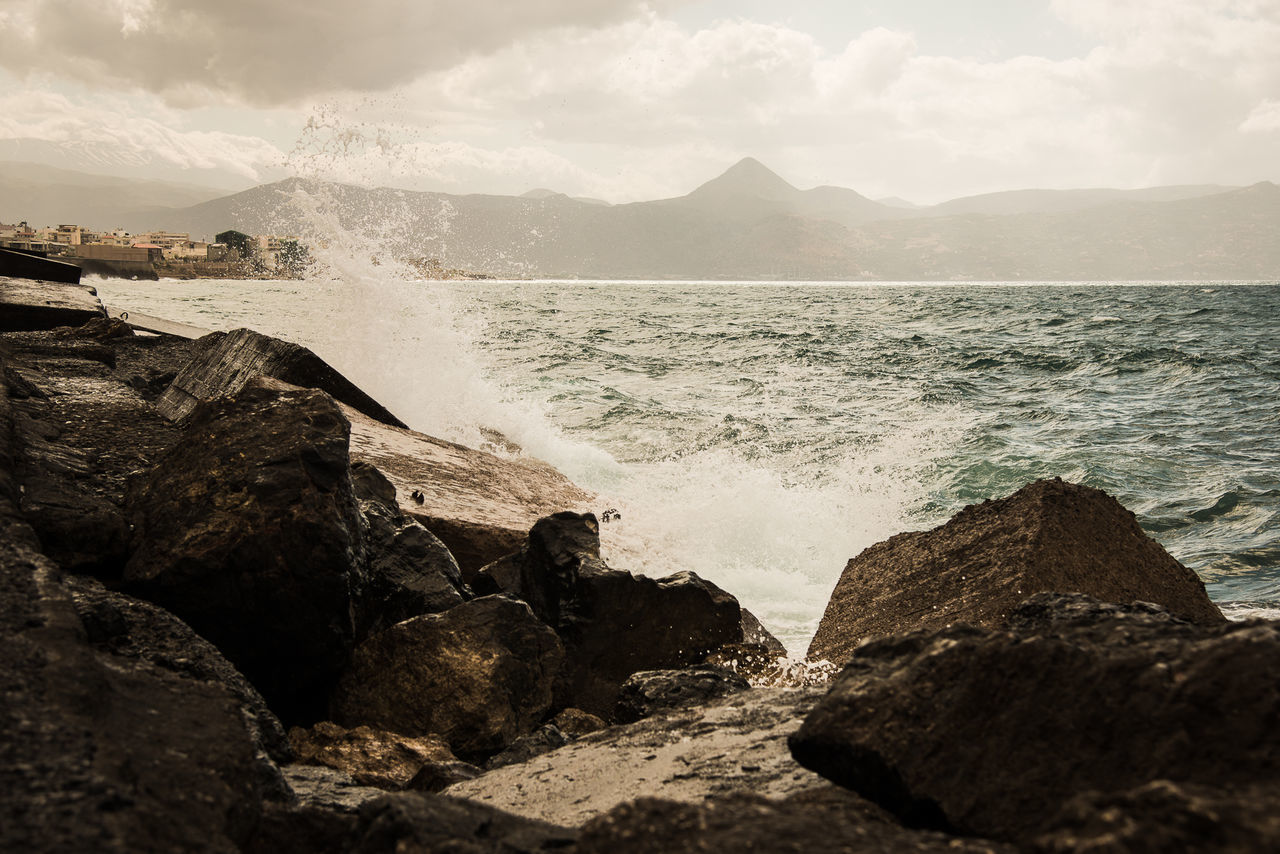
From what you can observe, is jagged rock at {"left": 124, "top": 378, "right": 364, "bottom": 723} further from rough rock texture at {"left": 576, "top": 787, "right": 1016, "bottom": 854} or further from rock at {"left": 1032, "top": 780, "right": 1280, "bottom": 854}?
rock at {"left": 1032, "top": 780, "right": 1280, "bottom": 854}

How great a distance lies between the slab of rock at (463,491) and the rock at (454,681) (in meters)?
1.13

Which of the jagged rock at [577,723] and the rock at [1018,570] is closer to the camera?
the jagged rock at [577,723]

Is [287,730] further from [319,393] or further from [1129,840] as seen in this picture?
[1129,840]

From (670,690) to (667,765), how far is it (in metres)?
0.67

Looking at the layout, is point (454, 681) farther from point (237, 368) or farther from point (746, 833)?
point (237, 368)

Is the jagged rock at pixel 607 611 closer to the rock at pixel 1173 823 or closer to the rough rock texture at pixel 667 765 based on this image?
the rough rock texture at pixel 667 765

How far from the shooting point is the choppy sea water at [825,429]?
20.7ft

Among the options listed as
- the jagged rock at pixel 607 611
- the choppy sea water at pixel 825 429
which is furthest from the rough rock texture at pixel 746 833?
the choppy sea water at pixel 825 429

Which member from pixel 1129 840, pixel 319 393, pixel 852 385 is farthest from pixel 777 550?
pixel 852 385

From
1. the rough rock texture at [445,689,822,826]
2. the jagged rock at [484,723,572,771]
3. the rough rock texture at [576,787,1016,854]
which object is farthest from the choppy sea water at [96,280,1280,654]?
the rough rock texture at [576,787,1016,854]

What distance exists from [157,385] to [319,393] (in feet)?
11.0

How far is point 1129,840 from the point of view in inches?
39.2

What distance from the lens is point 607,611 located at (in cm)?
362

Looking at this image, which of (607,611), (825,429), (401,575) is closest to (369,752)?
(401,575)
